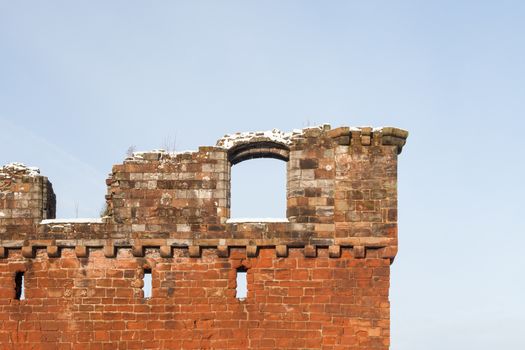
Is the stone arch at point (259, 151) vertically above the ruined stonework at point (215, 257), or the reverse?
the stone arch at point (259, 151)

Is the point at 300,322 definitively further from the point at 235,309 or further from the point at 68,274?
the point at 68,274

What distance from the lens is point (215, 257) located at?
19031mm

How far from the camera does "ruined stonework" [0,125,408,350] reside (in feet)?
61.5

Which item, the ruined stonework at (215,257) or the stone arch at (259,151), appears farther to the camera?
the stone arch at (259,151)

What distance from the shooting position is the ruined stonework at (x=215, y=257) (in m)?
18.8

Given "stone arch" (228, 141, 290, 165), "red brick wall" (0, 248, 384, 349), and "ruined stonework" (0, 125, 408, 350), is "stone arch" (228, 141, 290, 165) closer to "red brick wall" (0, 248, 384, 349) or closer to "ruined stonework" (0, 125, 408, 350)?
"ruined stonework" (0, 125, 408, 350)

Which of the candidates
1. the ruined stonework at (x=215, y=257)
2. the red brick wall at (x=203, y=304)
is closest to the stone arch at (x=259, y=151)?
the ruined stonework at (x=215, y=257)

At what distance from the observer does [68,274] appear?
19.2 metres

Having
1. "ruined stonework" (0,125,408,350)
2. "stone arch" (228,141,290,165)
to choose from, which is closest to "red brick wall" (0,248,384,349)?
"ruined stonework" (0,125,408,350)

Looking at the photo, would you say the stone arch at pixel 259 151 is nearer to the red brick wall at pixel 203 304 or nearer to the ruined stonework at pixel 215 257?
the ruined stonework at pixel 215 257

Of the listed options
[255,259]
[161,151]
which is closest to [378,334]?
[255,259]

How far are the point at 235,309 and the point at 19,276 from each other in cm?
412

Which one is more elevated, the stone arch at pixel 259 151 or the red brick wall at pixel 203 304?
the stone arch at pixel 259 151

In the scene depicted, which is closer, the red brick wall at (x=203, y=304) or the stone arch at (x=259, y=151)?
the red brick wall at (x=203, y=304)
